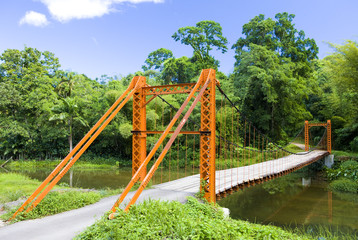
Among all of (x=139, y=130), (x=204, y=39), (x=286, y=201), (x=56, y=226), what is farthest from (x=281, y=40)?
(x=56, y=226)

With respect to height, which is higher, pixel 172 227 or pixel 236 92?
pixel 236 92

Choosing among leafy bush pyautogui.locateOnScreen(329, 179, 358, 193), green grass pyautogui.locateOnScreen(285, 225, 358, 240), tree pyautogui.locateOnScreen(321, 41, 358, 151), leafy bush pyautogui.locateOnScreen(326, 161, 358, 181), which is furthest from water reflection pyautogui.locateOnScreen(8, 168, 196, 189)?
tree pyautogui.locateOnScreen(321, 41, 358, 151)

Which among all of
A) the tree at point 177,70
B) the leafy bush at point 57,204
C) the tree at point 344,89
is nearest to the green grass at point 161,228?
the leafy bush at point 57,204

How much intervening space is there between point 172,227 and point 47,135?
1725cm

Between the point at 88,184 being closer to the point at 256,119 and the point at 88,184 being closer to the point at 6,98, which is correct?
the point at 6,98

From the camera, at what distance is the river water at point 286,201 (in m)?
8.81

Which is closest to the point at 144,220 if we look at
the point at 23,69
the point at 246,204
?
the point at 246,204

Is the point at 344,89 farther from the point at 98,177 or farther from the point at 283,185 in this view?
the point at 98,177

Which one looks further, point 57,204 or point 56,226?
point 57,204

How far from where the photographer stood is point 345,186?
12.9 m

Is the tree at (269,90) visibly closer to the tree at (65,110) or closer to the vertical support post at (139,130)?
the tree at (65,110)

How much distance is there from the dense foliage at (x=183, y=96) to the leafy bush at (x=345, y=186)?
5.42 meters

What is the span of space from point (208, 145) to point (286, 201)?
7133mm

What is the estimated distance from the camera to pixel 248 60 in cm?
1780
